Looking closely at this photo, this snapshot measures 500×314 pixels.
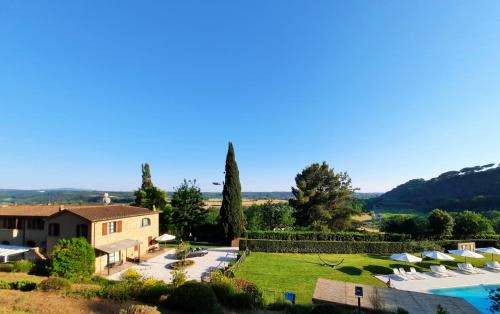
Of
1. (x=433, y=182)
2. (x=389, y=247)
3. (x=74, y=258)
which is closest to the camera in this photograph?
(x=74, y=258)

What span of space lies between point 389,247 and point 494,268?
8528 mm

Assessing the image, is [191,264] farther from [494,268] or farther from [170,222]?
[494,268]

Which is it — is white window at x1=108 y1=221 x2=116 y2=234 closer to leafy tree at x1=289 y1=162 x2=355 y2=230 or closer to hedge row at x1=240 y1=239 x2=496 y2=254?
hedge row at x1=240 y1=239 x2=496 y2=254

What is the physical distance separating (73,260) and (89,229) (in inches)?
131

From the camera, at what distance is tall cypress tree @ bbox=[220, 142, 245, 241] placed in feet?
111

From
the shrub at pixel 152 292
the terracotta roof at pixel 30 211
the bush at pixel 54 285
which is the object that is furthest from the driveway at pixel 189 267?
the terracotta roof at pixel 30 211

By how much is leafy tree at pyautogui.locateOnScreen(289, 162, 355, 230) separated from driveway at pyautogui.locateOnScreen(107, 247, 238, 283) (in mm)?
15076

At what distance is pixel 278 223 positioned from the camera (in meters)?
46.8

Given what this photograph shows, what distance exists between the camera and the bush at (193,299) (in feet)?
32.8

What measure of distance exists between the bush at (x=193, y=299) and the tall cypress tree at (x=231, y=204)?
918 inches

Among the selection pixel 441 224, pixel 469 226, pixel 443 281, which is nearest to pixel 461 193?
pixel 469 226

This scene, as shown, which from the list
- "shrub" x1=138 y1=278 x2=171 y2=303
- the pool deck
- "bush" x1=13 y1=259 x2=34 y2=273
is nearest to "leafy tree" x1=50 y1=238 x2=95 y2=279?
"bush" x1=13 y1=259 x2=34 y2=273

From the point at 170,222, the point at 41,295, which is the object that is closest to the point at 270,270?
the point at 41,295

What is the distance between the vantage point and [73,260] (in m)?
18.4
